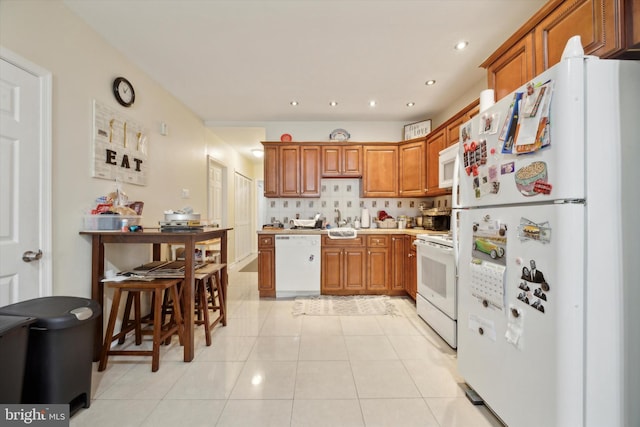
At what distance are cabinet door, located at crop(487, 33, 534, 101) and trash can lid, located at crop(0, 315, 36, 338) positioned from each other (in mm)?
2892

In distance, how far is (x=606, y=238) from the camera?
0.98m

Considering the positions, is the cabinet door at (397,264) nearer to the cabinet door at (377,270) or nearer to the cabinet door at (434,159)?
the cabinet door at (377,270)

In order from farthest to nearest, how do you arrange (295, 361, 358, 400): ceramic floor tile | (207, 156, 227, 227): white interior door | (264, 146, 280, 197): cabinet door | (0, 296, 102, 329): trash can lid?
(207, 156, 227, 227): white interior door, (264, 146, 280, 197): cabinet door, (295, 361, 358, 400): ceramic floor tile, (0, 296, 102, 329): trash can lid

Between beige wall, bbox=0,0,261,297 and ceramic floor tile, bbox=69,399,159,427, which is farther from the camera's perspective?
beige wall, bbox=0,0,261,297

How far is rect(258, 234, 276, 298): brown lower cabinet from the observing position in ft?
11.3

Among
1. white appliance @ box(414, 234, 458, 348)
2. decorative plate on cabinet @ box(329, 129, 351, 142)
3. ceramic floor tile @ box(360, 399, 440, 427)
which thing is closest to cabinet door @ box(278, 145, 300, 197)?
decorative plate on cabinet @ box(329, 129, 351, 142)

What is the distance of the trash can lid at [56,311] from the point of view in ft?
4.11

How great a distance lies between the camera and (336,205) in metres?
4.05

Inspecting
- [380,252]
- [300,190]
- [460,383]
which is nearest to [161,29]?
[300,190]

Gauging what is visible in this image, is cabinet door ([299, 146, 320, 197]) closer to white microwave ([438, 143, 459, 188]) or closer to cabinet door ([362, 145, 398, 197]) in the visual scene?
cabinet door ([362, 145, 398, 197])

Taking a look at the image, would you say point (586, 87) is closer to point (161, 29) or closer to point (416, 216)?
point (161, 29)

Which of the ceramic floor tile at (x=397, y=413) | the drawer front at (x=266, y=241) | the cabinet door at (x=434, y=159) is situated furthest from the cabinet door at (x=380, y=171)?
the ceramic floor tile at (x=397, y=413)

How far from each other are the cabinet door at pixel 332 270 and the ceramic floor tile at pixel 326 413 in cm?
191

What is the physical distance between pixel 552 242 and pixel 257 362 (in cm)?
201
